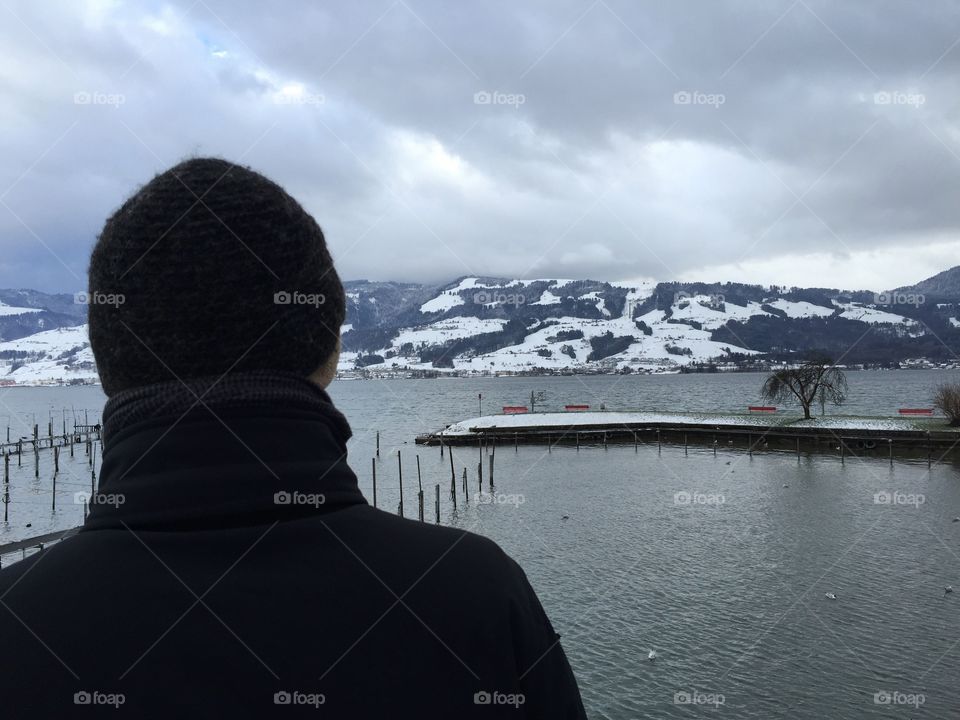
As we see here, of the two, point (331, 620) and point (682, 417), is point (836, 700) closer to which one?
point (331, 620)

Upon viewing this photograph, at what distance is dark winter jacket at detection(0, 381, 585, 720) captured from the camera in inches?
54.1

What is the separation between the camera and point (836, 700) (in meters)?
16.1

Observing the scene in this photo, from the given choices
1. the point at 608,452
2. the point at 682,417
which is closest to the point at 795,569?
the point at 608,452

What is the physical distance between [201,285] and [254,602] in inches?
32.1

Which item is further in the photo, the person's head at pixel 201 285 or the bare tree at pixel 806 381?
the bare tree at pixel 806 381
